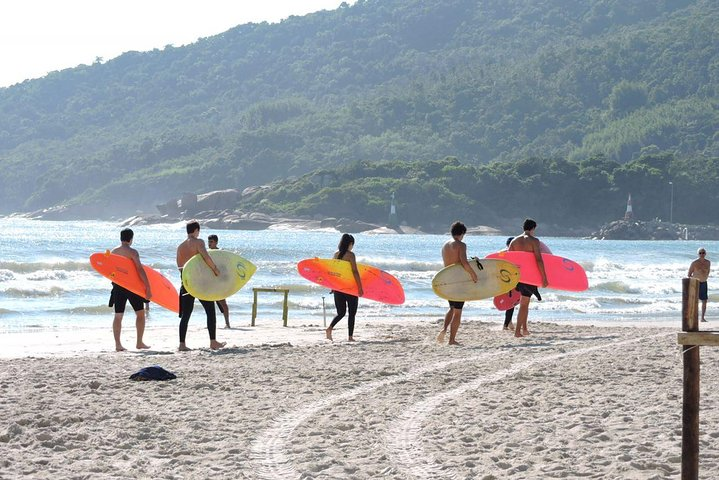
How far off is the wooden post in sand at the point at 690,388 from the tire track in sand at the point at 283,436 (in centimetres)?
185

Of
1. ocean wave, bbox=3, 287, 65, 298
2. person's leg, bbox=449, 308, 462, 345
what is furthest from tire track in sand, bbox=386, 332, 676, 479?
ocean wave, bbox=3, 287, 65, 298

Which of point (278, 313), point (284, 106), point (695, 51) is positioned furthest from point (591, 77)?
point (278, 313)

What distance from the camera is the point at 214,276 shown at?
10.6 metres

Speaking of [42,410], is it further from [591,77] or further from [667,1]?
[667,1]

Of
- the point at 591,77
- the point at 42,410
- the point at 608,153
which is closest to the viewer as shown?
the point at 42,410

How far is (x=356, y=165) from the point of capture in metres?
115

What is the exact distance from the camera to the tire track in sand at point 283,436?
18.0ft

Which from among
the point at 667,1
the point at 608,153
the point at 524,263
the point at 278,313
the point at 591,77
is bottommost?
the point at 278,313

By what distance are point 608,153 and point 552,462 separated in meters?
131

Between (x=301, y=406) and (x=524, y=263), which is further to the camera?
(x=524, y=263)

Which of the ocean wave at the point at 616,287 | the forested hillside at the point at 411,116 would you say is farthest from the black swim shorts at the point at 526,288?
the forested hillside at the point at 411,116

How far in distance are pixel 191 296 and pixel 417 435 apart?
4498mm

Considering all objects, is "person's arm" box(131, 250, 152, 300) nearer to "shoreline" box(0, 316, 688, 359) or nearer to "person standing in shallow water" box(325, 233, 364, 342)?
"shoreline" box(0, 316, 688, 359)

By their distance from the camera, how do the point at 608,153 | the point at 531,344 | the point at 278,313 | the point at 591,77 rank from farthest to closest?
the point at 591,77 < the point at 608,153 < the point at 278,313 < the point at 531,344
